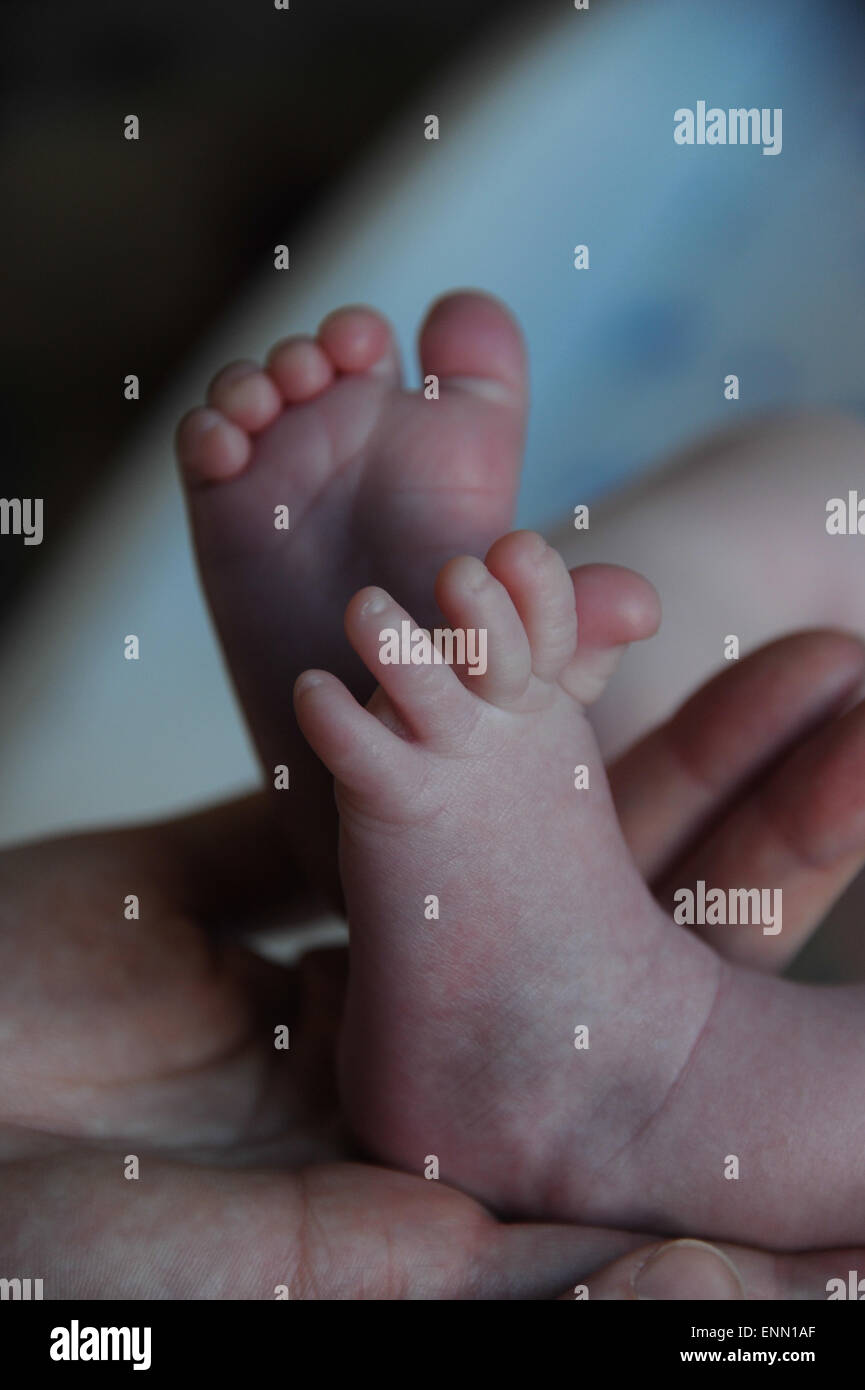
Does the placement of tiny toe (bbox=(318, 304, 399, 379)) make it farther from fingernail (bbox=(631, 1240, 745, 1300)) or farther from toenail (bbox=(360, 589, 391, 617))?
fingernail (bbox=(631, 1240, 745, 1300))

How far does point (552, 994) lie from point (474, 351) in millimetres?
274

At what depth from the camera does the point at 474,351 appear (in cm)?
55

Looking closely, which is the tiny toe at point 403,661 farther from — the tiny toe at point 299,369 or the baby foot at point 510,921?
the tiny toe at point 299,369

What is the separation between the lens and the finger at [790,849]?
47 cm

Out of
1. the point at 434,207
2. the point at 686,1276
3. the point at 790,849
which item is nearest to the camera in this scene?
the point at 686,1276

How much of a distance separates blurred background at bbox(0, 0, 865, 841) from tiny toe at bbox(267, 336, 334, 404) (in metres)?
0.44

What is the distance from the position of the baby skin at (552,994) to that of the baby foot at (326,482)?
4.0 inches

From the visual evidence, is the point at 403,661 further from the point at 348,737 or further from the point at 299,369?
the point at 299,369

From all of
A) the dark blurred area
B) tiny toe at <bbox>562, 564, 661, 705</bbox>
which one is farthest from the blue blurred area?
tiny toe at <bbox>562, 564, 661, 705</bbox>

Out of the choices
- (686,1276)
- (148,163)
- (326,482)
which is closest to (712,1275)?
(686,1276)

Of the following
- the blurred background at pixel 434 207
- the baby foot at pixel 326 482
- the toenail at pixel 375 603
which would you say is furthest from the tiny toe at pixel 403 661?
the blurred background at pixel 434 207

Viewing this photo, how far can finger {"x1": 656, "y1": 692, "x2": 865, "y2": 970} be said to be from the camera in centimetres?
47

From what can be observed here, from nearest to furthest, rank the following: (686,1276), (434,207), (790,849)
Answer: (686,1276)
(790,849)
(434,207)

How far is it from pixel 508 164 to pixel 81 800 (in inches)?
25.2
